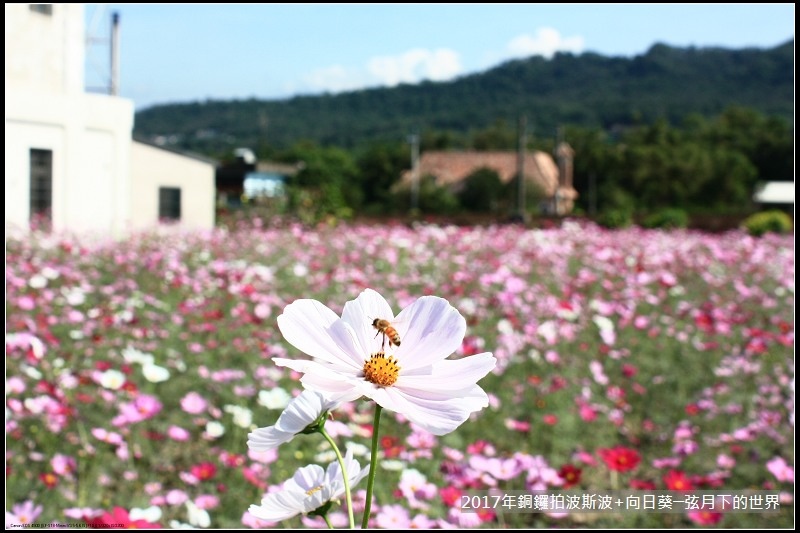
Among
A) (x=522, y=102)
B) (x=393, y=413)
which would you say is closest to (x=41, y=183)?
(x=393, y=413)

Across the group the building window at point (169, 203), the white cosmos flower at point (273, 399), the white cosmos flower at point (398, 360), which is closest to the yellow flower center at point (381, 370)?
the white cosmos flower at point (398, 360)

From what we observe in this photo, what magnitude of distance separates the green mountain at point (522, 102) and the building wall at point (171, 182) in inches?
1998

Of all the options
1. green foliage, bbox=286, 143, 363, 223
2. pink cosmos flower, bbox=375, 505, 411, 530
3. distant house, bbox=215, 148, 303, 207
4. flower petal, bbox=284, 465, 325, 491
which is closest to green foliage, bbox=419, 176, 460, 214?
green foliage, bbox=286, 143, 363, 223

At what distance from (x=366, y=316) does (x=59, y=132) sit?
12411mm

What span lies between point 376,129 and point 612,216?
64147mm

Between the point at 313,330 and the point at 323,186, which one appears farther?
the point at 323,186

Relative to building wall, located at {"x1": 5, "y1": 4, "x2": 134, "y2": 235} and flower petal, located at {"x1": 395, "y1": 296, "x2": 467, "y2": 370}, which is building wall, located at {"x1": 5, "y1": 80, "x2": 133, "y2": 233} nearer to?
building wall, located at {"x1": 5, "y1": 4, "x2": 134, "y2": 235}

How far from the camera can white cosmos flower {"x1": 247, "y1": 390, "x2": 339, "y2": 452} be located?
0.45 meters

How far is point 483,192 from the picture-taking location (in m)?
36.6

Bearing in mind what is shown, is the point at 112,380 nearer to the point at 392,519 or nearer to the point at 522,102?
the point at 392,519

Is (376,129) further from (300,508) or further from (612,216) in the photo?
(300,508)

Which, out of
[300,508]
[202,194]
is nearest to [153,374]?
[300,508]

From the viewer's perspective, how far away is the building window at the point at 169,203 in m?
16.0

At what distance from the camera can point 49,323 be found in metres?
3.13
